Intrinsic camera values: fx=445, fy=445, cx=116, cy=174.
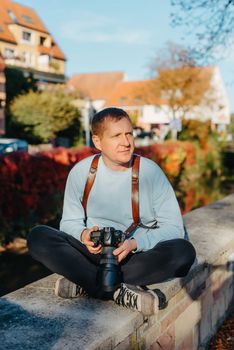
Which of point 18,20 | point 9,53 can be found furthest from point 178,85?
point 18,20

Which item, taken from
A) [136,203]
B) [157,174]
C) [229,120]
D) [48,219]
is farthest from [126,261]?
[229,120]

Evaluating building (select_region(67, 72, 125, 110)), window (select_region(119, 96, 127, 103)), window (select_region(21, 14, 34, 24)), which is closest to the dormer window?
window (select_region(21, 14, 34, 24))

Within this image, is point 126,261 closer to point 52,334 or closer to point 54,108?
point 52,334

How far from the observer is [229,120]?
58.3 metres

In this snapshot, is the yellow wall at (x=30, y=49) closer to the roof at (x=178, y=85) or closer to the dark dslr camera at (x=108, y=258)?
the roof at (x=178, y=85)

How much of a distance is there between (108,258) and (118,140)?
0.70 m

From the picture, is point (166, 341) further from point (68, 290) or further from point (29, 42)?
point (29, 42)

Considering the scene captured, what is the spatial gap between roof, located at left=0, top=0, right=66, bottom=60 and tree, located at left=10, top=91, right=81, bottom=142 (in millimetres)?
16729

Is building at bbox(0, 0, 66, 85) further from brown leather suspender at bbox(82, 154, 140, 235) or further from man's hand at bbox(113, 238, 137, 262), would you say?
man's hand at bbox(113, 238, 137, 262)

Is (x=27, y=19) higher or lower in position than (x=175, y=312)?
higher

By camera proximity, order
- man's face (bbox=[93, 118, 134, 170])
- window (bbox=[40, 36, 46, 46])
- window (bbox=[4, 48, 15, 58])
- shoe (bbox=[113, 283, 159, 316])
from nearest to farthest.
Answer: shoe (bbox=[113, 283, 159, 316]) < man's face (bbox=[93, 118, 134, 170]) < window (bbox=[4, 48, 15, 58]) < window (bbox=[40, 36, 46, 46])

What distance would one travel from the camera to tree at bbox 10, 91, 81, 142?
27.2 m

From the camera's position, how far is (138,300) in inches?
89.0

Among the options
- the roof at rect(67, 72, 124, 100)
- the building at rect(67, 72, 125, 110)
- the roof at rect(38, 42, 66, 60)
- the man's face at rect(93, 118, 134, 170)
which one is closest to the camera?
the man's face at rect(93, 118, 134, 170)
